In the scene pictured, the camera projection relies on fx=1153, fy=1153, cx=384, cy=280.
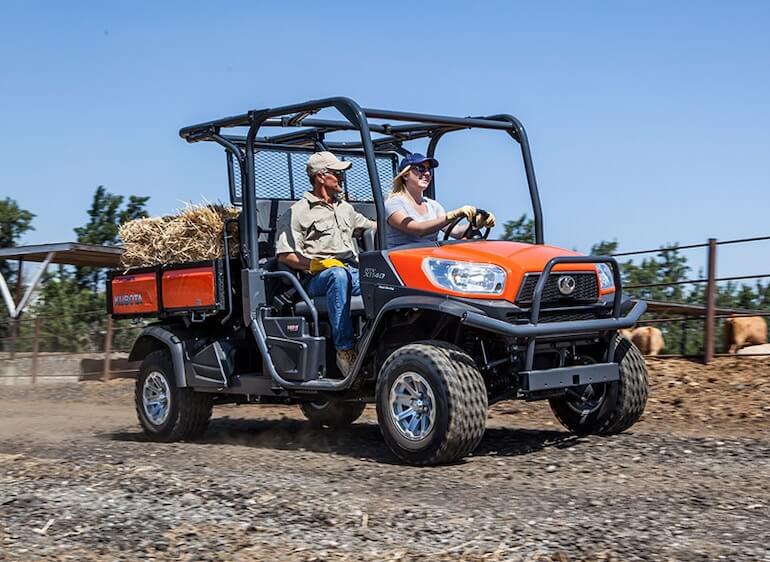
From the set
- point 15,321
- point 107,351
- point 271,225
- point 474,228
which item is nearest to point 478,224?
point 474,228

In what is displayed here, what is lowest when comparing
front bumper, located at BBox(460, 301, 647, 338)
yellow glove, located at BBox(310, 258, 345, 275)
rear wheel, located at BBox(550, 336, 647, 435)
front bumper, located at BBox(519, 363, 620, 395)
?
rear wheel, located at BBox(550, 336, 647, 435)

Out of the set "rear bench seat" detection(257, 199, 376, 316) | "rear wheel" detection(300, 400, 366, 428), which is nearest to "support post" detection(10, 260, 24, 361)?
Answer: "rear wheel" detection(300, 400, 366, 428)

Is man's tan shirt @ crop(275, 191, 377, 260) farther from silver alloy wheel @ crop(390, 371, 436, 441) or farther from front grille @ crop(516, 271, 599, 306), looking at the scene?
front grille @ crop(516, 271, 599, 306)

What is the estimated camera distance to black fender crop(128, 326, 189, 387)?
9.09 m

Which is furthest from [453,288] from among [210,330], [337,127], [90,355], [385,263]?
[90,355]

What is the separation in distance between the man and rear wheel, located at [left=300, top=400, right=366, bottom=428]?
185cm

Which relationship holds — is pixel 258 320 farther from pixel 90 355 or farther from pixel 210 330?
pixel 90 355

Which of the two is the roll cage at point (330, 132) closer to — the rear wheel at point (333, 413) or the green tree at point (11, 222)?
the rear wheel at point (333, 413)

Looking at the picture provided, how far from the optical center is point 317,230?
8.25 m

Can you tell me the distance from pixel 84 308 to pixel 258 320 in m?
13.3

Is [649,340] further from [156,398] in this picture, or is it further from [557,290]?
[156,398]

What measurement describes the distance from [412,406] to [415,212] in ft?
5.09

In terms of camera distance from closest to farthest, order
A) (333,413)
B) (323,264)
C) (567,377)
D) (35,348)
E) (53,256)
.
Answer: (567,377) → (323,264) → (333,413) → (53,256) → (35,348)

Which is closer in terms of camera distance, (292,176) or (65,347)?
(292,176)
